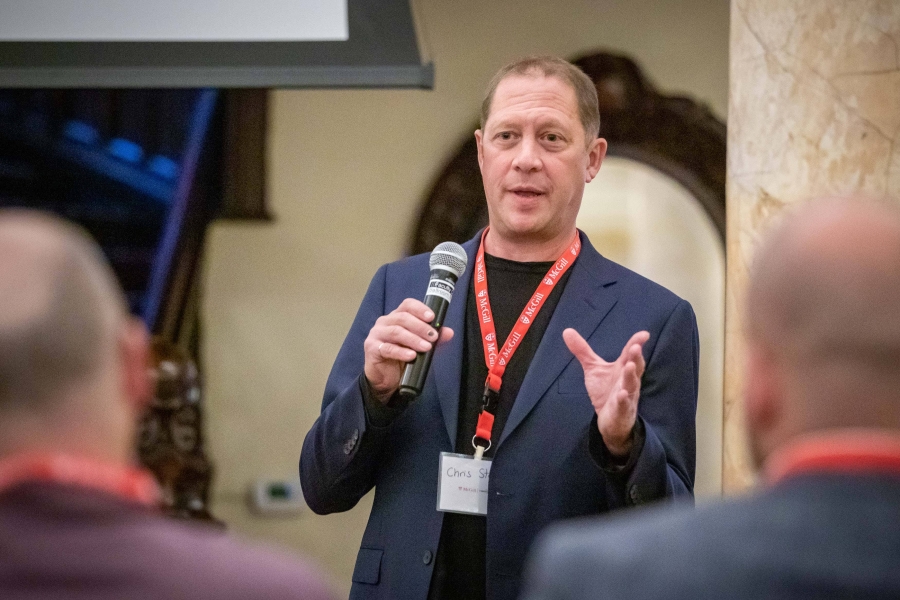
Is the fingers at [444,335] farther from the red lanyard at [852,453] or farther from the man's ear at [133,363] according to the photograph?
the red lanyard at [852,453]

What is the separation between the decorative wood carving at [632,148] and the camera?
516 centimetres

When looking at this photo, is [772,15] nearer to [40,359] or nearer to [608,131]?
[40,359]

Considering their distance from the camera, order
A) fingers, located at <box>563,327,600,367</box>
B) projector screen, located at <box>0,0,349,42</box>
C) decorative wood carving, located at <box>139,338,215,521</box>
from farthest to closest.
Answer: decorative wood carving, located at <box>139,338,215,521</box>
projector screen, located at <box>0,0,349,42</box>
fingers, located at <box>563,327,600,367</box>

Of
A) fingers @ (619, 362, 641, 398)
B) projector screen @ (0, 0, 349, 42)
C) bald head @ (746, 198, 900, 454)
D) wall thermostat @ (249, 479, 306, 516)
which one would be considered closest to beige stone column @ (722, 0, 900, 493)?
fingers @ (619, 362, 641, 398)

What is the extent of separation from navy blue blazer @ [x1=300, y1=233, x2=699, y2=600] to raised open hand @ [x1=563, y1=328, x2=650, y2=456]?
0.27ft

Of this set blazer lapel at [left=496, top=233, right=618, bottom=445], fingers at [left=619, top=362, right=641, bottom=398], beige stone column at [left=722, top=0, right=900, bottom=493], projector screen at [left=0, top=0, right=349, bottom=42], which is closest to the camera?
fingers at [left=619, top=362, right=641, bottom=398]

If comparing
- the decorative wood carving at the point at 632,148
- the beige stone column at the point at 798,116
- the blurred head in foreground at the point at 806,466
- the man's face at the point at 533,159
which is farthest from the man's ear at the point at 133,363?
the decorative wood carving at the point at 632,148

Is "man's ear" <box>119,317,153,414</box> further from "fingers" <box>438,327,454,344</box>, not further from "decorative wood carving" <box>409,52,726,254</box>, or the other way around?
"decorative wood carving" <box>409,52,726,254</box>

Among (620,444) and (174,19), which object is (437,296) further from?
(174,19)

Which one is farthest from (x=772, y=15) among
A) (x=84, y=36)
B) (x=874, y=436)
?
(x=84, y=36)

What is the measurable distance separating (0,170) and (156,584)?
5.00 meters

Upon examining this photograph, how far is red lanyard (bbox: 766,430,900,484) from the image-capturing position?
873mm

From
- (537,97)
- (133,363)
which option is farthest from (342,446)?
(133,363)

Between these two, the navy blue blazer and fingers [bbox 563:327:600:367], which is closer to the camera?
fingers [bbox 563:327:600:367]
